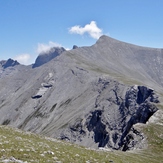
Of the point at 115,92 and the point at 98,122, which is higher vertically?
A: the point at 115,92

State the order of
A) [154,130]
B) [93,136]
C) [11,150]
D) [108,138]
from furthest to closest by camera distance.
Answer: [93,136]
[108,138]
[154,130]
[11,150]

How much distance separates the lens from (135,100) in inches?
6944

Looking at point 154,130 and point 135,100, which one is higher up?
point 135,100

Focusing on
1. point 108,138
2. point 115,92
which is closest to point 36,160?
point 108,138

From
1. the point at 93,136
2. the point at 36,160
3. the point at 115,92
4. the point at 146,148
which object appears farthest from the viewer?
the point at 115,92

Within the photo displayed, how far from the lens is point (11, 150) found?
22.4 meters

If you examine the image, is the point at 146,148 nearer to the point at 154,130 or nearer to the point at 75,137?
the point at 154,130

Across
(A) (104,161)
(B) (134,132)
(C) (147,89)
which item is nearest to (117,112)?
(C) (147,89)

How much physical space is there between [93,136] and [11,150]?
16063 centimetres

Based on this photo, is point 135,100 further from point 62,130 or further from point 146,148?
point 146,148

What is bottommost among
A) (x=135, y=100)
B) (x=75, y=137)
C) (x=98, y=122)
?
(x=75, y=137)

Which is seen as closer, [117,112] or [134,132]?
[134,132]

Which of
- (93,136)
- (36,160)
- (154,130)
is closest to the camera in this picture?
(36,160)

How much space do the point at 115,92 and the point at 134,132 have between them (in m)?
133
